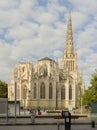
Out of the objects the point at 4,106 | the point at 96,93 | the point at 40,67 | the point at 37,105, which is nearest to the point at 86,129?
the point at 4,106

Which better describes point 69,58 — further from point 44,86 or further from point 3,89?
point 3,89

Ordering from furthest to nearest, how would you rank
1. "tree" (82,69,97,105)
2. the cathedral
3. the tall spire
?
the tall spire
the cathedral
"tree" (82,69,97,105)

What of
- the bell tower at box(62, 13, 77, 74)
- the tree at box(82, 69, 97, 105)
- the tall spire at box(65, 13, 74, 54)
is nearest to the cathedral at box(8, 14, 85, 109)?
the bell tower at box(62, 13, 77, 74)

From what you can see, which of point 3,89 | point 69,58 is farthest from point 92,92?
point 69,58

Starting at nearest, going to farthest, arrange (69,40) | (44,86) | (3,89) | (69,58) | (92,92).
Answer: (92,92), (44,86), (3,89), (69,58), (69,40)

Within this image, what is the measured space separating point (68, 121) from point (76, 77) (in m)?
111

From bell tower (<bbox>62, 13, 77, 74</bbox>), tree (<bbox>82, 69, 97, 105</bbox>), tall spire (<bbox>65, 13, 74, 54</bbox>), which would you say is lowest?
tree (<bbox>82, 69, 97, 105</bbox>)

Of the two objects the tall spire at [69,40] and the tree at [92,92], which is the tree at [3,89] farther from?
the tree at [92,92]

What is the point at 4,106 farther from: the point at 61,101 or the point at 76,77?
the point at 76,77

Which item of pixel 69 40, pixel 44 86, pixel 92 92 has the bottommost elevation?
pixel 92 92

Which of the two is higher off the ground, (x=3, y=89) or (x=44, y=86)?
(x=44, y=86)

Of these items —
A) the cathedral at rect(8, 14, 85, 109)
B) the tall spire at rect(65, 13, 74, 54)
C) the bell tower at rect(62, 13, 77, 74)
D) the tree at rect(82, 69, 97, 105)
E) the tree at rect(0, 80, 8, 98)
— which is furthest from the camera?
the tall spire at rect(65, 13, 74, 54)

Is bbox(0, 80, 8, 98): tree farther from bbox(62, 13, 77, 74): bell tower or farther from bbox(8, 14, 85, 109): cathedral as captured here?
bbox(62, 13, 77, 74): bell tower

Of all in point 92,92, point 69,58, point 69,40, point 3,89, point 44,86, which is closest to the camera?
point 92,92
